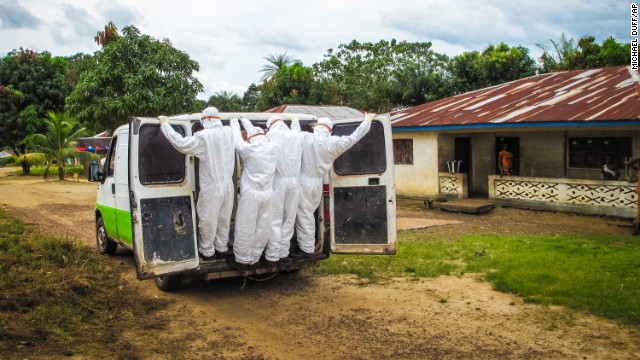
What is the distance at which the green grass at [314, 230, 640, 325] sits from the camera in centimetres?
621

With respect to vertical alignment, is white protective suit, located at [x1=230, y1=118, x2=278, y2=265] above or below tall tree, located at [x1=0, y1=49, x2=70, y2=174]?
below

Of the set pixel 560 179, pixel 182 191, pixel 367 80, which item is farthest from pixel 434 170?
pixel 367 80

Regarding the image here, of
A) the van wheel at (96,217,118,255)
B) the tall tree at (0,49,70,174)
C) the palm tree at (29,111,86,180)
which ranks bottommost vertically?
the van wheel at (96,217,118,255)

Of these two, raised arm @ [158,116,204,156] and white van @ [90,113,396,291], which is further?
white van @ [90,113,396,291]

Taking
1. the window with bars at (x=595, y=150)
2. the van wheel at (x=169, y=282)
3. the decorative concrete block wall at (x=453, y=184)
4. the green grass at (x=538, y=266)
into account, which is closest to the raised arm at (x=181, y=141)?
the van wheel at (x=169, y=282)

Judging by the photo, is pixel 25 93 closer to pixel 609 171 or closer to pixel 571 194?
pixel 571 194

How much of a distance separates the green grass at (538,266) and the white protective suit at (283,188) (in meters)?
1.51

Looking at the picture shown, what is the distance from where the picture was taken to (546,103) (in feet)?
48.7

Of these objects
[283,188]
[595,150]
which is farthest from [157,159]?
[595,150]

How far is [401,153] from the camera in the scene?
17.7m

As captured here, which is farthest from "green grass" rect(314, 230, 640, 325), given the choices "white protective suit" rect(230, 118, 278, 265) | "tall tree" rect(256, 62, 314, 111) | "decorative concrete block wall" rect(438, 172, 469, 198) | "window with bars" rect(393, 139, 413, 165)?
"tall tree" rect(256, 62, 314, 111)

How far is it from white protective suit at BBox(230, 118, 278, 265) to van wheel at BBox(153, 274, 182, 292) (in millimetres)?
898

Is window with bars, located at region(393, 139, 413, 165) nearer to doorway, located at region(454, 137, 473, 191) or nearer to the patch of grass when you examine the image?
doorway, located at region(454, 137, 473, 191)

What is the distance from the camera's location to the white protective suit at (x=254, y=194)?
6031 mm
